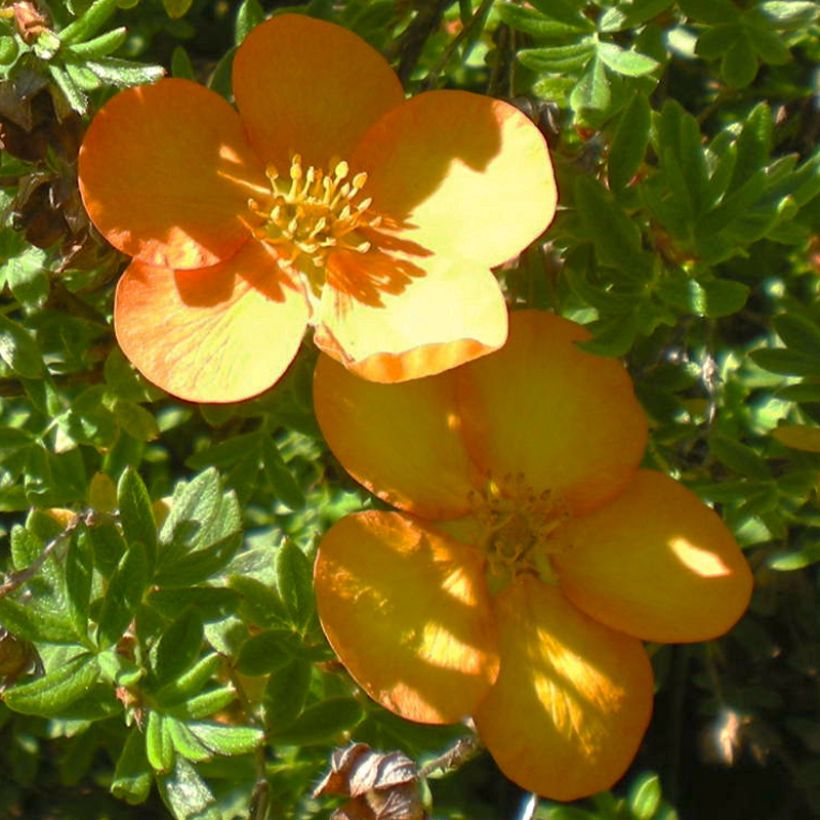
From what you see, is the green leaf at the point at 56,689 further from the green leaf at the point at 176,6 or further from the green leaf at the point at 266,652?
the green leaf at the point at 176,6

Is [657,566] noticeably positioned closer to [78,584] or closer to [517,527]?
[517,527]

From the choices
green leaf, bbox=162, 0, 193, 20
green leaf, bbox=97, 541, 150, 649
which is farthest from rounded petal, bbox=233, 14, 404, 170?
green leaf, bbox=97, 541, 150, 649

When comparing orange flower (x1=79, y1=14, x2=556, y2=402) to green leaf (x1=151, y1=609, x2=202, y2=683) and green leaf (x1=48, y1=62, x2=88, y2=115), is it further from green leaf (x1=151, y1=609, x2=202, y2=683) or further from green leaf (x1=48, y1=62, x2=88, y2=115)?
green leaf (x1=151, y1=609, x2=202, y2=683)

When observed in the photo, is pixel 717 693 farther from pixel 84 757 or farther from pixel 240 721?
pixel 84 757

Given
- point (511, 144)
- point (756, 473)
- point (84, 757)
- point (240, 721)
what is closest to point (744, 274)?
point (756, 473)

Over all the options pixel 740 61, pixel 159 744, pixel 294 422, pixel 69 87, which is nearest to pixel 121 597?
pixel 159 744

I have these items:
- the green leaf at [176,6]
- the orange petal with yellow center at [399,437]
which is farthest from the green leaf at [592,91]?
the green leaf at [176,6]
